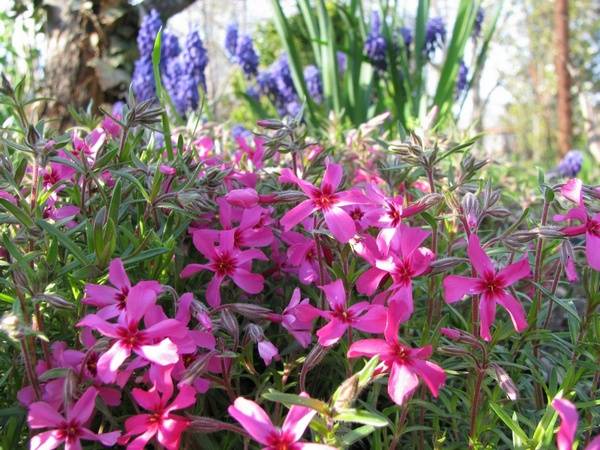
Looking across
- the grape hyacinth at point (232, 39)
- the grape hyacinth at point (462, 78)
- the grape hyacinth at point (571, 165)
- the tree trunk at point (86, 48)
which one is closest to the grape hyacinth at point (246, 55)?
the grape hyacinth at point (232, 39)

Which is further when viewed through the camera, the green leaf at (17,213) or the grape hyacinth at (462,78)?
the grape hyacinth at (462,78)

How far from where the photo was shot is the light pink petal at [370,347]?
2.54 feet

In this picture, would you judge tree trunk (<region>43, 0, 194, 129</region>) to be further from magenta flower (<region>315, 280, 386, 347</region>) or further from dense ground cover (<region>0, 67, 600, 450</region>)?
magenta flower (<region>315, 280, 386, 347</region>)

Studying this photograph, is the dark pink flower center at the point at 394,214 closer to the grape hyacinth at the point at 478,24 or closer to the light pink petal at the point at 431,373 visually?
the light pink petal at the point at 431,373

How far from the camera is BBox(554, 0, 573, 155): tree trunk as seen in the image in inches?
373

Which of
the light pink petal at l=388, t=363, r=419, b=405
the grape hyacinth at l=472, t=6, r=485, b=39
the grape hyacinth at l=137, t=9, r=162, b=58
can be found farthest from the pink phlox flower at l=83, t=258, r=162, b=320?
the grape hyacinth at l=472, t=6, r=485, b=39

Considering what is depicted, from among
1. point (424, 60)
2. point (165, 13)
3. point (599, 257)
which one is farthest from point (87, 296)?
point (165, 13)

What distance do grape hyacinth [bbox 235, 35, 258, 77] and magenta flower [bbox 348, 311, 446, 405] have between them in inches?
125

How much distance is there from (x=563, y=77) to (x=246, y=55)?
7629mm

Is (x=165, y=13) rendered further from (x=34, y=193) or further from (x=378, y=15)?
(x=34, y=193)

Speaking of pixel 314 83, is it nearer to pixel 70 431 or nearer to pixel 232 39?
pixel 232 39

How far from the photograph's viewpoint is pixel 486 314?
0.86 meters

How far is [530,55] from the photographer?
69.1 ft

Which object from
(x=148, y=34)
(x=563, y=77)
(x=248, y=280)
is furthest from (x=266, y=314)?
(x=563, y=77)
